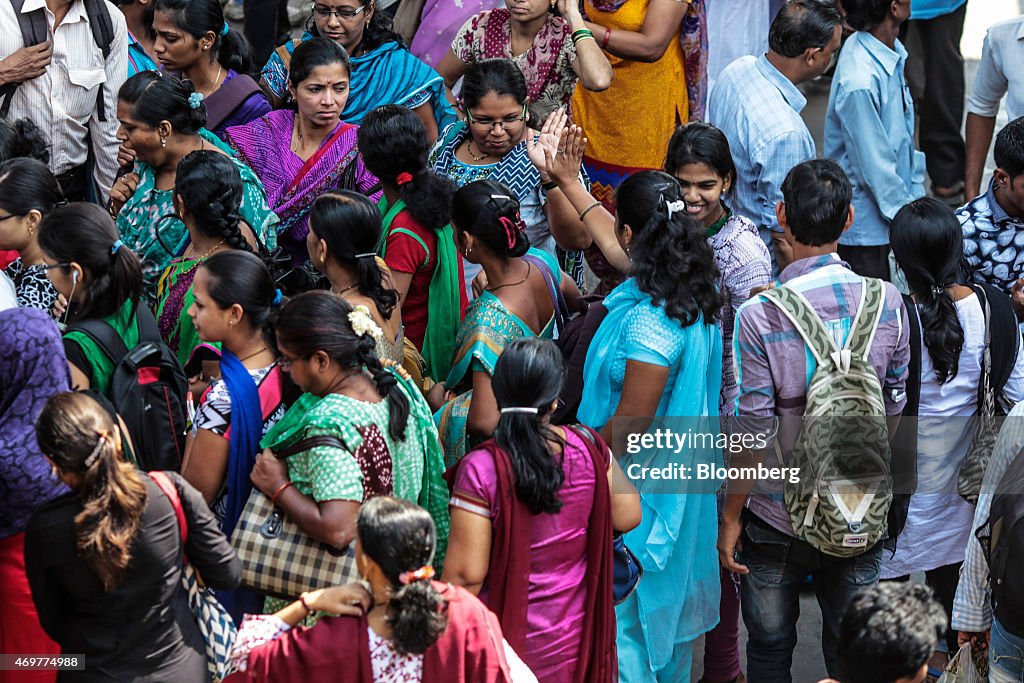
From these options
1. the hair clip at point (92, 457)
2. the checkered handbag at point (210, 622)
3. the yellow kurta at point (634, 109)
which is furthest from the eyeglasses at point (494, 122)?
the hair clip at point (92, 457)

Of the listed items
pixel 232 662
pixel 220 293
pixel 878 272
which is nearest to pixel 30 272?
pixel 220 293

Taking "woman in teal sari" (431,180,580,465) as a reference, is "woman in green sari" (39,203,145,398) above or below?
below

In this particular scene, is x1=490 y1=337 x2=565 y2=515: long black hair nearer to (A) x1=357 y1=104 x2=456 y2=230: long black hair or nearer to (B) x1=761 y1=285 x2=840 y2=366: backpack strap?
(B) x1=761 y1=285 x2=840 y2=366: backpack strap

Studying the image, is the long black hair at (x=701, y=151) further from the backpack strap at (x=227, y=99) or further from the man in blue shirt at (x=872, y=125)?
the backpack strap at (x=227, y=99)

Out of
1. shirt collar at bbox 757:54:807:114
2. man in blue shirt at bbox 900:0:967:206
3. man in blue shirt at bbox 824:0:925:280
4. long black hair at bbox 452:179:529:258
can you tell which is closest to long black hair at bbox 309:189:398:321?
long black hair at bbox 452:179:529:258

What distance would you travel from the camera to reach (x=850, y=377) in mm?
3625

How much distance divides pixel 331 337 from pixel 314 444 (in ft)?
0.97

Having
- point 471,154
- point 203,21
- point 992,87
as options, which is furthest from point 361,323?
point 992,87

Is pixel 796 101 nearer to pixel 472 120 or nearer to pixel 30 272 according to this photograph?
pixel 472 120

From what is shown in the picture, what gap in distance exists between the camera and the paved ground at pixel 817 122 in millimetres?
4762

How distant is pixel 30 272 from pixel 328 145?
4.53 feet

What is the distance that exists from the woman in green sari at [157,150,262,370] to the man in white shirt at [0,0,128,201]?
1.55m

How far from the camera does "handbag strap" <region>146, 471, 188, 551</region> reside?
9.57ft

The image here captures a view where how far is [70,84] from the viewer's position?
550 cm
